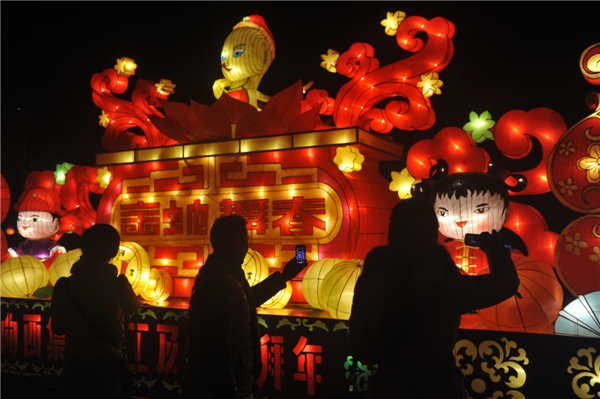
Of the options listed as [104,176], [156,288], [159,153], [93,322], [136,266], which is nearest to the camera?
[93,322]

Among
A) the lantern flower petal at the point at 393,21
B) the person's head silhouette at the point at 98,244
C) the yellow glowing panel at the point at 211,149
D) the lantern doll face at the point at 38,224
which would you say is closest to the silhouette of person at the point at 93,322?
the person's head silhouette at the point at 98,244

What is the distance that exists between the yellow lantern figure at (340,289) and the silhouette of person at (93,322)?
1868 mm

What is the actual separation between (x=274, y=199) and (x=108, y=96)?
9.55ft

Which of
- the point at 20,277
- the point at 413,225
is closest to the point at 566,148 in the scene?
the point at 413,225

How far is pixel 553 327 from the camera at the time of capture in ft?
11.6

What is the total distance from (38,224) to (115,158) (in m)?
1.84

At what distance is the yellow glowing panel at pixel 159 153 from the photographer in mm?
5508

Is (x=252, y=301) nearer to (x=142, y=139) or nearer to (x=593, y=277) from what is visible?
(x=593, y=277)

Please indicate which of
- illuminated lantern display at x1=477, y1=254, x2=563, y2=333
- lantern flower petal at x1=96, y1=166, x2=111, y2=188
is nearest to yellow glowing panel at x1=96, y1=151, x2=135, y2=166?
lantern flower petal at x1=96, y1=166, x2=111, y2=188

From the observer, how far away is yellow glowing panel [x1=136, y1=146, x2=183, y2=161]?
551 cm

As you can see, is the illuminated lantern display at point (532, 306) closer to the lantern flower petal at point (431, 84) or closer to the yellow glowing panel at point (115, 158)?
the lantern flower petal at point (431, 84)

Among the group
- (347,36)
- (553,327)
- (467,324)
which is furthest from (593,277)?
(347,36)

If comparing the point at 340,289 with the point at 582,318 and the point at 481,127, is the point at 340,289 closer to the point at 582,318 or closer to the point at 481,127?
the point at 582,318

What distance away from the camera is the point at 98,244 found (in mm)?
2469
